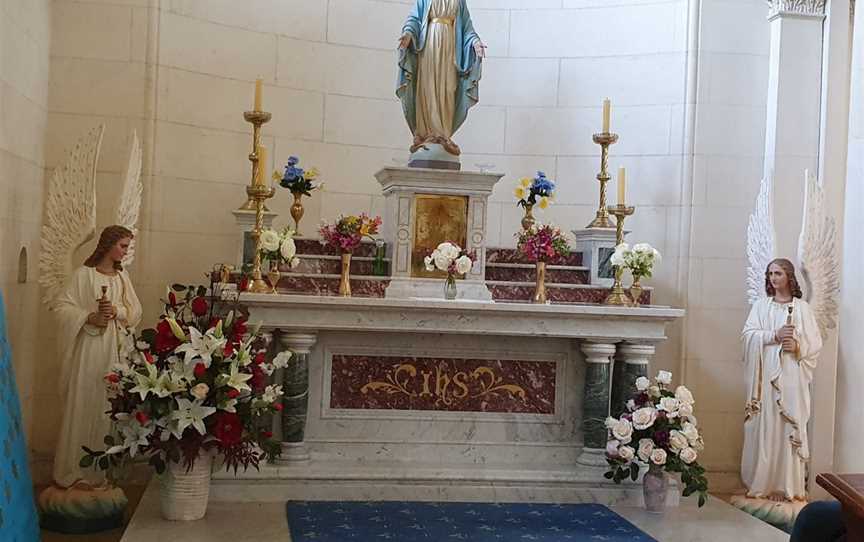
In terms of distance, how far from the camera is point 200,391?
601 centimetres

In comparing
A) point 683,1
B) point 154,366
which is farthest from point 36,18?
point 683,1

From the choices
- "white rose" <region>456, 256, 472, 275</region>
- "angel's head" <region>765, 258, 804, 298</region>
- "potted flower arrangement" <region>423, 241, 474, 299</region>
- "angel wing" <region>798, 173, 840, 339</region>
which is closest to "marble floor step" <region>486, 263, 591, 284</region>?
"potted flower arrangement" <region>423, 241, 474, 299</region>

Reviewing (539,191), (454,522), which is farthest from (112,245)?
(539,191)

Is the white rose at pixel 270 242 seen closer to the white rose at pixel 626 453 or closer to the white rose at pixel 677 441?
the white rose at pixel 626 453

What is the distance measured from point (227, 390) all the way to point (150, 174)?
2.93 meters

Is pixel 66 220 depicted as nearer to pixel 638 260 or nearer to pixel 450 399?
pixel 450 399

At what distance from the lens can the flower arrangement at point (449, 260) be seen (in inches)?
285

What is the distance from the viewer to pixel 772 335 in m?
7.58

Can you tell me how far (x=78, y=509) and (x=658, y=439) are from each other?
12.9 ft

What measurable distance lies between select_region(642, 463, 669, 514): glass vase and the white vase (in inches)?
117

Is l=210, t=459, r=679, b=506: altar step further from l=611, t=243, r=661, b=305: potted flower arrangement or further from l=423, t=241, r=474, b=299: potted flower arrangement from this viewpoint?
l=611, t=243, r=661, b=305: potted flower arrangement

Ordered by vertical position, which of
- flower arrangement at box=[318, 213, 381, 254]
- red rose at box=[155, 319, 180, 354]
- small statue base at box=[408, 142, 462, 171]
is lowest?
red rose at box=[155, 319, 180, 354]

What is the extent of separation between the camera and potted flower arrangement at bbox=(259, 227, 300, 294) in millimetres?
7055

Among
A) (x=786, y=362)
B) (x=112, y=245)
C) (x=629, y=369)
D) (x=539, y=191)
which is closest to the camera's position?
(x=112, y=245)
